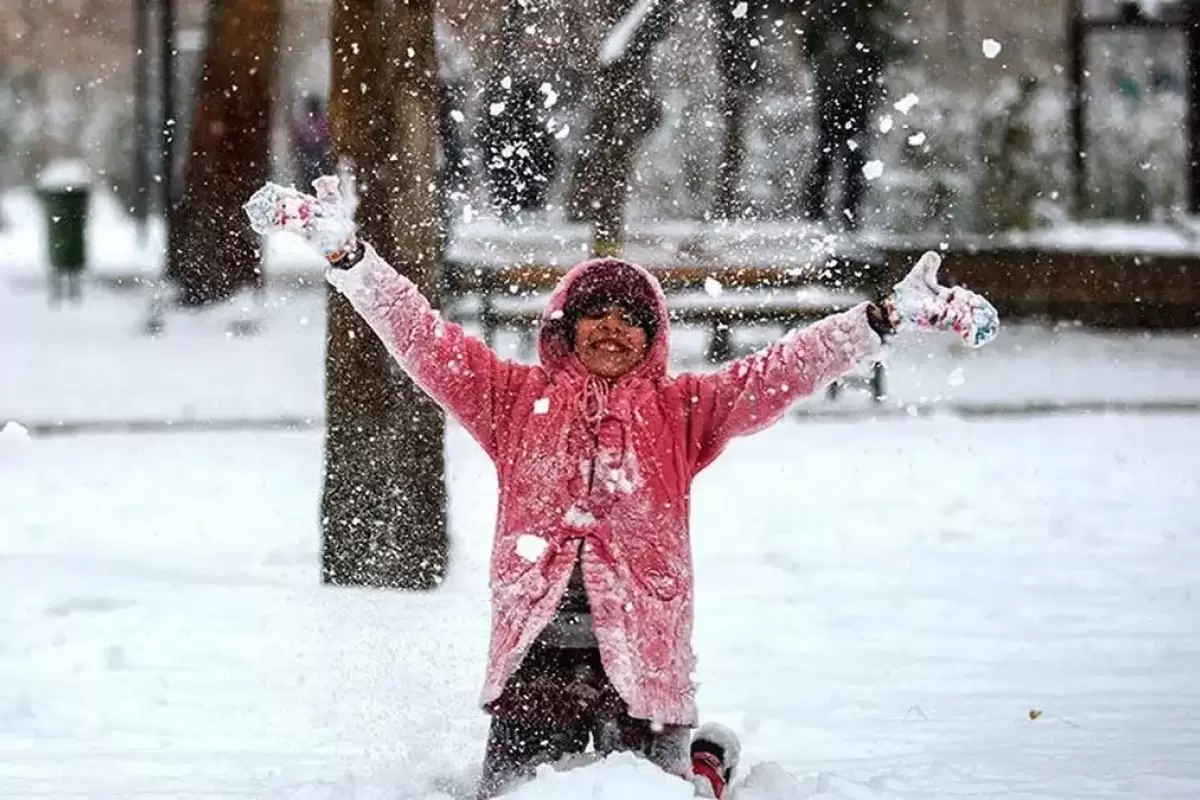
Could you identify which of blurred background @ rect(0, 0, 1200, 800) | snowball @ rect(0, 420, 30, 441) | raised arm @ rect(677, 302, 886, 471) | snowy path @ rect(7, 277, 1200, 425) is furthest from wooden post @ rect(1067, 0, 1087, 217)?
raised arm @ rect(677, 302, 886, 471)

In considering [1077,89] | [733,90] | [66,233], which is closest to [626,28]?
[1077,89]

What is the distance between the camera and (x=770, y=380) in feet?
14.9

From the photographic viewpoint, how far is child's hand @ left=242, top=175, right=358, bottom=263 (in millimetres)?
4336

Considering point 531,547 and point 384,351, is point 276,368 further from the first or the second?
point 531,547

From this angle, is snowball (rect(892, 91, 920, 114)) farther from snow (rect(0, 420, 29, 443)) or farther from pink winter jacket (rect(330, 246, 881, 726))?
pink winter jacket (rect(330, 246, 881, 726))

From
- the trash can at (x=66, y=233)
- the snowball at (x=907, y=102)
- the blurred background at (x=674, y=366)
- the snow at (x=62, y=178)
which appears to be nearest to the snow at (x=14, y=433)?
the blurred background at (x=674, y=366)

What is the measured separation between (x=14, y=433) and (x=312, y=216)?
305 inches

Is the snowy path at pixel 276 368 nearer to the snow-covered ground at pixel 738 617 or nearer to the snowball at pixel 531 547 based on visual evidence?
the snow-covered ground at pixel 738 617

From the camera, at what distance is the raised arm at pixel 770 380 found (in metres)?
4.47

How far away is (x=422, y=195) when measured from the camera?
7.56 meters

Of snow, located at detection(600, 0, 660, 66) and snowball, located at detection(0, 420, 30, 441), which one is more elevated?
snow, located at detection(600, 0, 660, 66)

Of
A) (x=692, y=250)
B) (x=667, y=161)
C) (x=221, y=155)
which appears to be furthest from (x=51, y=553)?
(x=667, y=161)

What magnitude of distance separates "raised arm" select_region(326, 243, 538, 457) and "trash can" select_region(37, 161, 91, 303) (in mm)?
17276

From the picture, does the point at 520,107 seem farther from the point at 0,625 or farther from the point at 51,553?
the point at 0,625
